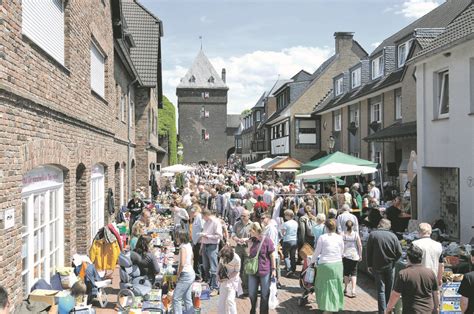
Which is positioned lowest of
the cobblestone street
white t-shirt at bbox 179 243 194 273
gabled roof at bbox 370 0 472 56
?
the cobblestone street

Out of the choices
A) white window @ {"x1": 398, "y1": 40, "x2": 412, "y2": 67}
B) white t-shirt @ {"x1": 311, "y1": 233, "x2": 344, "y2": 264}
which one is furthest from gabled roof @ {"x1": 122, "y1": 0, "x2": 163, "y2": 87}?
white t-shirt @ {"x1": 311, "y1": 233, "x2": 344, "y2": 264}

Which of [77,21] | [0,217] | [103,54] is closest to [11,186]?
[0,217]

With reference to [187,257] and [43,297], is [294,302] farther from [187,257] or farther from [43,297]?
[43,297]

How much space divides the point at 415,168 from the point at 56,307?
1128cm

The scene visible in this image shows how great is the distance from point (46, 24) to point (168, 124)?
40.6m

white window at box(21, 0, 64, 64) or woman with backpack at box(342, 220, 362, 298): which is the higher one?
white window at box(21, 0, 64, 64)

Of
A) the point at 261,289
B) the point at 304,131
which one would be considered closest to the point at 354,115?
the point at 304,131

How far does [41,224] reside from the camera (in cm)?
762

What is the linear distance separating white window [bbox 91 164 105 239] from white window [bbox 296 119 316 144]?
1005 inches

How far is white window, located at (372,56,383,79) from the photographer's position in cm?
2728

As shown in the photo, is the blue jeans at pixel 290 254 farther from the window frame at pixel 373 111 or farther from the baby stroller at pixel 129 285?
the window frame at pixel 373 111

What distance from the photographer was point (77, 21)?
384 inches

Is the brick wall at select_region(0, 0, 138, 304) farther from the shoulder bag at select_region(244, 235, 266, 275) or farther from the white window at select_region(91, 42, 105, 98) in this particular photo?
the shoulder bag at select_region(244, 235, 266, 275)

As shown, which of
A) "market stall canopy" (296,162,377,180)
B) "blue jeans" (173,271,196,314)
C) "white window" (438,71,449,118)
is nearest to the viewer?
"blue jeans" (173,271,196,314)
